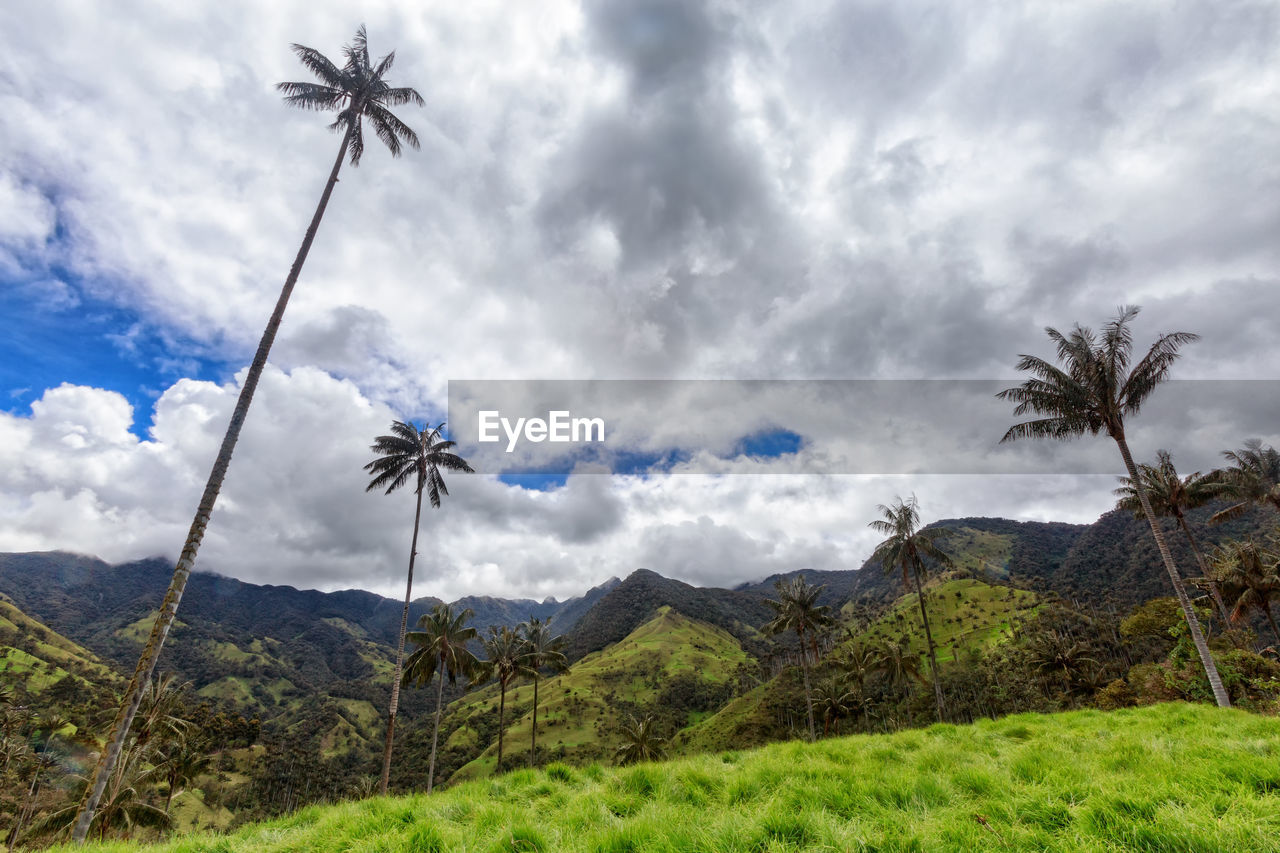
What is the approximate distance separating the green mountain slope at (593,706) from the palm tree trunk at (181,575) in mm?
119259

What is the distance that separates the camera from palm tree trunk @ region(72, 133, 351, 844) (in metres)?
11.7

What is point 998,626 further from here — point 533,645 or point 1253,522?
point 533,645

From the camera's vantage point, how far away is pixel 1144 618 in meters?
43.7

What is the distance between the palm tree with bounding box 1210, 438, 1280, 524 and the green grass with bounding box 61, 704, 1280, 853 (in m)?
37.1

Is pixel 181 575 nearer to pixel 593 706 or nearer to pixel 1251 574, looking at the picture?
pixel 1251 574

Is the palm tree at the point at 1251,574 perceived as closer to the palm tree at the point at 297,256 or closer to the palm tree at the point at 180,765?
the palm tree at the point at 297,256

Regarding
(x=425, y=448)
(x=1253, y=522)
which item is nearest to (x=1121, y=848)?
(x=425, y=448)

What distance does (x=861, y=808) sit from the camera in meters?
5.84

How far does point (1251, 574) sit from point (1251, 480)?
7.90 metres

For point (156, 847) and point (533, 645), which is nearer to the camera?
point (156, 847)

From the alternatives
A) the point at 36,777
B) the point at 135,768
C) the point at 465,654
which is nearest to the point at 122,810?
the point at 135,768

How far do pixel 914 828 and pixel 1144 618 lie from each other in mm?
57022

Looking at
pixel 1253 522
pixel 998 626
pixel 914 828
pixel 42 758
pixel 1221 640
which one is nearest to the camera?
pixel 914 828

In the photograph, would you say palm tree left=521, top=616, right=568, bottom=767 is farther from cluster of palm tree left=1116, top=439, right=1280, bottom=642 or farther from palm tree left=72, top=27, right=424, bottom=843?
cluster of palm tree left=1116, top=439, right=1280, bottom=642
